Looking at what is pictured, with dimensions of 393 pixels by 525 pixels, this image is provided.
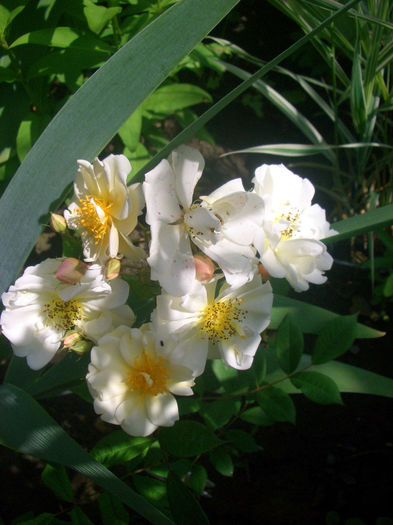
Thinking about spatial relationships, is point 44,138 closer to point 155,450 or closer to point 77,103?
point 77,103

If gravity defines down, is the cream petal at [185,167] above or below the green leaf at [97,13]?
below

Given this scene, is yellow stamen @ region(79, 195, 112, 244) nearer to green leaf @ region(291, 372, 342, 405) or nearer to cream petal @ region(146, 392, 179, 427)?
cream petal @ region(146, 392, 179, 427)

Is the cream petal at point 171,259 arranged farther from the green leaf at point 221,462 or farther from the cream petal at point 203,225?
the green leaf at point 221,462

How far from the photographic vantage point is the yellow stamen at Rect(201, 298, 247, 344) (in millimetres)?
876

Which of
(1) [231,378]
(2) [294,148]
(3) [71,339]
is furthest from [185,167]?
(2) [294,148]

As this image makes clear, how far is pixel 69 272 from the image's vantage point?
2.67 ft

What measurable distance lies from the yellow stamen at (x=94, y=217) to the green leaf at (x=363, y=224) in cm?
49

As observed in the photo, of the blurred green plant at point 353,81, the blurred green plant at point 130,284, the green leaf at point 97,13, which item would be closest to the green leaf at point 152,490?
the blurred green plant at point 130,284

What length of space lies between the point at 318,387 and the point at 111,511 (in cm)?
59

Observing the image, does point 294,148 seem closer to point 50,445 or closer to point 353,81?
point 353,81

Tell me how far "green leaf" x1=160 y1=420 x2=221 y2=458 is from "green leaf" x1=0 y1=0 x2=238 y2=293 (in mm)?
502

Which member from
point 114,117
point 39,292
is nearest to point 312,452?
point 39,292

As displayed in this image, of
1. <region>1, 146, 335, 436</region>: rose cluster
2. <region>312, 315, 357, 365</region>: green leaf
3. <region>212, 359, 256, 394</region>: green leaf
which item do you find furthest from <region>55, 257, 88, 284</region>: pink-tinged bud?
<region>312, 315, 357, 365</region>: green leaf

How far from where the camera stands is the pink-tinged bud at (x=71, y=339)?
845 millimetres
